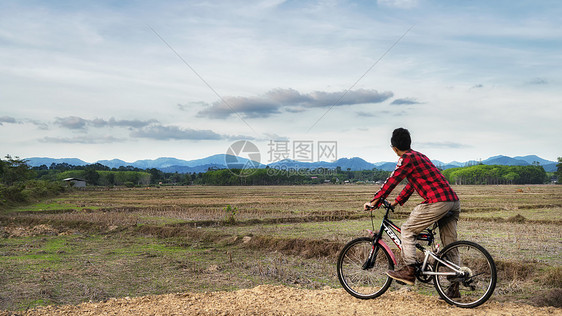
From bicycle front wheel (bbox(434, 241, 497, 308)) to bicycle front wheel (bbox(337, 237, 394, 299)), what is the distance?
792 millimetres

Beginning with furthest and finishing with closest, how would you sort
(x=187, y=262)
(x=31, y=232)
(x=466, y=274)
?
1. (x=31, y=232)
2. (x=187, y=262)
3. (x=466, y=274)

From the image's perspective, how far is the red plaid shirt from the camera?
17.9 feet

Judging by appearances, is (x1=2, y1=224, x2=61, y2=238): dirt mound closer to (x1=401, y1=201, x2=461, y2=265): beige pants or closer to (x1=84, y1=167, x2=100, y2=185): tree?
(x1=401, y1=201, x2=461, y2=265): beige pants

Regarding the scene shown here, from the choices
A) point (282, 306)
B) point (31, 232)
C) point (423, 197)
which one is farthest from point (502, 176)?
point (282, 306)

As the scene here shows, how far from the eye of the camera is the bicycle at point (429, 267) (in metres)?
5.38

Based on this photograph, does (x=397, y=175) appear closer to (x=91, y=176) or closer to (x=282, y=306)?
(x=282, y=306)

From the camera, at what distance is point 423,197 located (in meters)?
5.55

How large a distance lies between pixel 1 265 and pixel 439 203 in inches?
409

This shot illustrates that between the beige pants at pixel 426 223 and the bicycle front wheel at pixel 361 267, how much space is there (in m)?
0.44

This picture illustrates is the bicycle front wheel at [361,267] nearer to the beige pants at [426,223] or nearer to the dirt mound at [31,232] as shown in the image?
the beige pants at [426,223]

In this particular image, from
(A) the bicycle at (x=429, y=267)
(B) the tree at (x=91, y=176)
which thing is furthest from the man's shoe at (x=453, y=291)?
(B) the tree at (x=91, y=176)

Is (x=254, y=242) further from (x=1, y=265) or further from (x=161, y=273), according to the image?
(x=1, y=265)

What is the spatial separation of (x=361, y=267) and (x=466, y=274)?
1434 mm

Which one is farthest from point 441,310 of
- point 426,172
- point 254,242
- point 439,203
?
point 254,242
